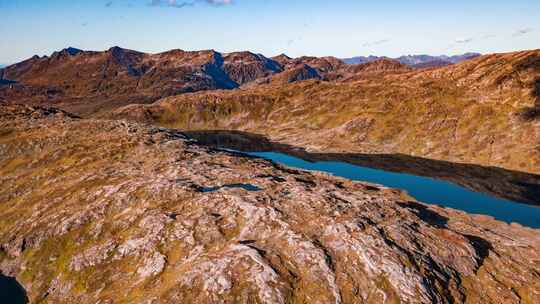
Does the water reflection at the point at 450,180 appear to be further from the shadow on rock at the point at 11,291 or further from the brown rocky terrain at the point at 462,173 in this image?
the shadow on rock at the point at 11,291

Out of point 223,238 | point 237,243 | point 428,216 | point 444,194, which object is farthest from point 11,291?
point 444,194

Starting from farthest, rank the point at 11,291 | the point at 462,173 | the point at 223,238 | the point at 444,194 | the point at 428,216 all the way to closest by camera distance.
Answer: the point at 462,173 → the point at 444,194 → the point at 428,216 → the point at 11,291 → the point at 223,238

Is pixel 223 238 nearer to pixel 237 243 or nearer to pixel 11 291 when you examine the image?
pixel 237 243

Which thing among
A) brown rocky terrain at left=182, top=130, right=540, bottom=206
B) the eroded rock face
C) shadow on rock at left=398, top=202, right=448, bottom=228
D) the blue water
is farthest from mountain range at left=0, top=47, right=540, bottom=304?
the blue water

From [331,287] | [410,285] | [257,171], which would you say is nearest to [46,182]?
[257,171]

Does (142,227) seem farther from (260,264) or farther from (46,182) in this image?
(46,182)
